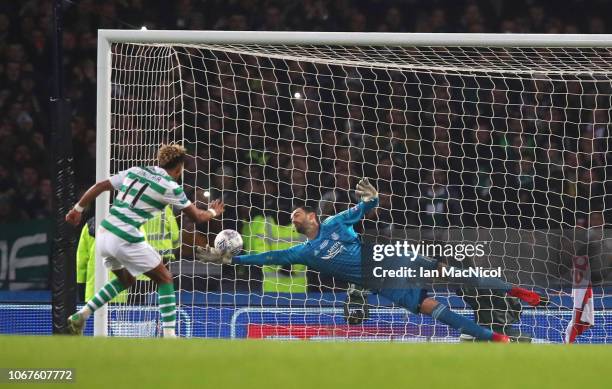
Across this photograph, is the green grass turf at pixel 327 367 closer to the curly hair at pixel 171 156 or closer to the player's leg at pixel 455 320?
the curly hair at pixel 171 156

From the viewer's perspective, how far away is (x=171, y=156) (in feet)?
25.4

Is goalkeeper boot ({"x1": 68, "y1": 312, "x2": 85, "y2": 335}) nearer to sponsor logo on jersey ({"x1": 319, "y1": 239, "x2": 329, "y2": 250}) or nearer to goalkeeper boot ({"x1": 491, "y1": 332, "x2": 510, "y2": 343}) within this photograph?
sponsor logo on jersey ({"x1": 319, "y1": 239, "x2": 329, "y2": 250})

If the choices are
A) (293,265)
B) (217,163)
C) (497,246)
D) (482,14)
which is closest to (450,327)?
(497,246)

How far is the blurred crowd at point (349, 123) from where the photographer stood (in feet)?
32.0

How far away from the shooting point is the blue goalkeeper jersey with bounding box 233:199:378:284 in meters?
8.73

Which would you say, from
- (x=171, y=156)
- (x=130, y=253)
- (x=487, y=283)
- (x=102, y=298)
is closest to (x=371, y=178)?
(x=487, y=283)

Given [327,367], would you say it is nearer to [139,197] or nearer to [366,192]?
[139,197]

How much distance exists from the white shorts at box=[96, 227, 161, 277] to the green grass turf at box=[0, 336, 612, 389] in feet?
13.9

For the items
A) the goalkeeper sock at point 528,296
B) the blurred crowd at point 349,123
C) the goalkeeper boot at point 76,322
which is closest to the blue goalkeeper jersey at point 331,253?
the blurred crowd at point 349,123

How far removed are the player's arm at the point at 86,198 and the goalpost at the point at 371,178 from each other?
15.0 inches

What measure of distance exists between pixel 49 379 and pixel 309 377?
790 millimetres

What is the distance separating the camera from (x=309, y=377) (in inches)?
134

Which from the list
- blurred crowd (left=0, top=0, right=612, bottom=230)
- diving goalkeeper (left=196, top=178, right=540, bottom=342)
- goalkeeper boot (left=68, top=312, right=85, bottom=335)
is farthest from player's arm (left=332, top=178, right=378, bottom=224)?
goalkeeper boot (left=68, top=312, right=85, bottom=335)

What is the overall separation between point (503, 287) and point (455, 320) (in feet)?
1.48
